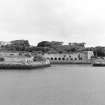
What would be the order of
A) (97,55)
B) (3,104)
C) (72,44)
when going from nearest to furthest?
(3,104) → (97,55) → (72,44)

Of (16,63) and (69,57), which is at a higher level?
(69,57)

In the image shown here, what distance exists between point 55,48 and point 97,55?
13.7 m

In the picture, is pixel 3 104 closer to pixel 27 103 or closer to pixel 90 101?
pixel 27 103

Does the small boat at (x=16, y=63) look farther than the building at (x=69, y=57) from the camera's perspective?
No

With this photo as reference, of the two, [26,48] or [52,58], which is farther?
[26,48]

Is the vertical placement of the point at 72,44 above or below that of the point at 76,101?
above

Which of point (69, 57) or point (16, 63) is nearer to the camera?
point (16, 63)

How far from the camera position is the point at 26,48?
7175cm

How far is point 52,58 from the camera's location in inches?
2404

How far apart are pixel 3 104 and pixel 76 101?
354 centimetres

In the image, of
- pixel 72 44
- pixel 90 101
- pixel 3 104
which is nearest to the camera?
pixel 3 104

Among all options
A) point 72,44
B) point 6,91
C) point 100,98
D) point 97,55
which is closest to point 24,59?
point 6,91

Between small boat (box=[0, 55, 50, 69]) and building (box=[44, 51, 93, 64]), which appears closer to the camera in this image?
small boat (box=[0, 55, 50, 69])

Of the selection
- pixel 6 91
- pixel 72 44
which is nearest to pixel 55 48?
pixel 72 44
